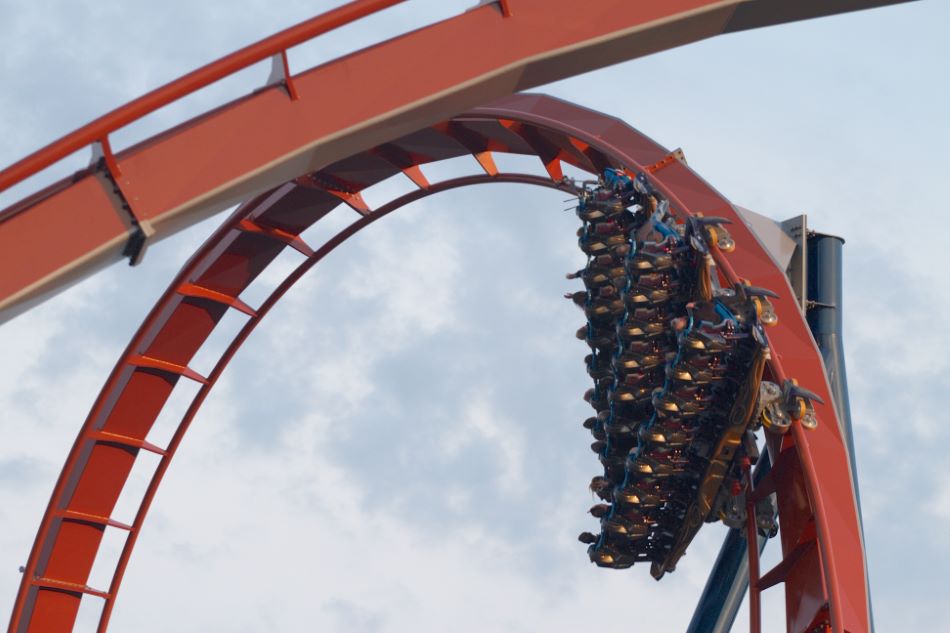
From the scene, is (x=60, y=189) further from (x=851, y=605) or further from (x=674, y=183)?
(x=674, y=183)

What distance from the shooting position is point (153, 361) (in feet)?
49.1

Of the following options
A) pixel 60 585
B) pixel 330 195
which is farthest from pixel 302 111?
pixel 60 585

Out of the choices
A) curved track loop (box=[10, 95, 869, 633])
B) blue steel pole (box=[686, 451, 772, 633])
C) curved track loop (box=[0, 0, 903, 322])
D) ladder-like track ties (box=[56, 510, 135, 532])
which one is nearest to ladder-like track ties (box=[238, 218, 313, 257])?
curved track loop (box=[10, 95, 869, 633])

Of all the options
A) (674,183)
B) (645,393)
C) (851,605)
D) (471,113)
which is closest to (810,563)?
(851,605)

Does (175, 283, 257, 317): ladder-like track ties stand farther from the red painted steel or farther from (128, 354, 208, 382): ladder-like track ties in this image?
the red painted steel

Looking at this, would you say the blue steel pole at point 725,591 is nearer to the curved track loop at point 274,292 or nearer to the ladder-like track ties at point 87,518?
the curved track loop at point 274,292

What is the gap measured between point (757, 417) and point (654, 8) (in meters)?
5.25

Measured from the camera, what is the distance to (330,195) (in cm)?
1457

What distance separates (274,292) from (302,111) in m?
9.08

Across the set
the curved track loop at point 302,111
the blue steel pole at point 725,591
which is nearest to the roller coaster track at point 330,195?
the curved track loop at point 302,111

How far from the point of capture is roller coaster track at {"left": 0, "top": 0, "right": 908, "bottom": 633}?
6.12m

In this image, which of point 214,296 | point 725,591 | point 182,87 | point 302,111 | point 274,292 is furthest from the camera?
point 274,292

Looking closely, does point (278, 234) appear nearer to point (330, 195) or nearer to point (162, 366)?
point (330, 195)

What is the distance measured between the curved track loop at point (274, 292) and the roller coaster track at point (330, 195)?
20 mm
